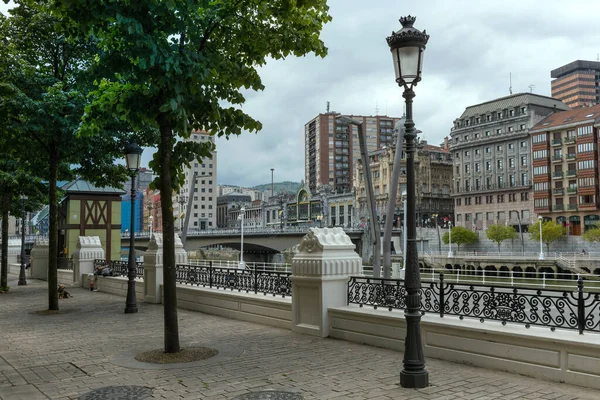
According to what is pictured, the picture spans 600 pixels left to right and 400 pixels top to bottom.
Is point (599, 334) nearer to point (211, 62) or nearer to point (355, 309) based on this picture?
point (355, 309)

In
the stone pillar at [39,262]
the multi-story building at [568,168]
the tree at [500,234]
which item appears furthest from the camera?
the tree at [500,234]

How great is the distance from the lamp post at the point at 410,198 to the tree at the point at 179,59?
178cm

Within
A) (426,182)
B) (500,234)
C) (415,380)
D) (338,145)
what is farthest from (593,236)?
(338,145)

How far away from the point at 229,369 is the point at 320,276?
114 inches

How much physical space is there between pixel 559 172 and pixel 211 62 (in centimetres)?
7758

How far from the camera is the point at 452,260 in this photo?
6994 centimetres

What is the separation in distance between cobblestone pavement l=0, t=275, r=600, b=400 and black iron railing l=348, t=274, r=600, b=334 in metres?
0.92

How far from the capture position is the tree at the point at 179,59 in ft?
28.0

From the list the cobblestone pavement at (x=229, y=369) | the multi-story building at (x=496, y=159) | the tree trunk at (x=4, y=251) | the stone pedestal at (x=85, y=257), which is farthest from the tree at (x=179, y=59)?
the multi-story building at (x=496, y=159)

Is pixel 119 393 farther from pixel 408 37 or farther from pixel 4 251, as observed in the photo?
pixel 4 251

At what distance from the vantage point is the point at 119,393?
7.10m

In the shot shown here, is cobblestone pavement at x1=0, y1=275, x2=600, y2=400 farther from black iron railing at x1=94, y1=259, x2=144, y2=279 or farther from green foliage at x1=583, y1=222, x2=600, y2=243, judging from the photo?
green foliage at x1=583, y1=222, x2=600, y2=243

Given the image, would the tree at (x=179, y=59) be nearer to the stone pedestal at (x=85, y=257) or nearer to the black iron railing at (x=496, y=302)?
the black iron railing at (x=496, y=302)

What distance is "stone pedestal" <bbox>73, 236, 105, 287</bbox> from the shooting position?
24828 millimetres
